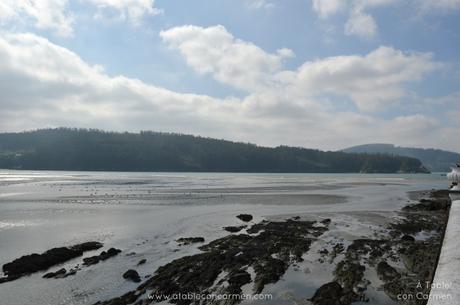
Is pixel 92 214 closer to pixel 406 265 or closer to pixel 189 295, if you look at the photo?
pixel 189 295

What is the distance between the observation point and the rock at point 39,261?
17.5 meters

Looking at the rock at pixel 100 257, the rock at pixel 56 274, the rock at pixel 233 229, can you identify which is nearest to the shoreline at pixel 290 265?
the rock at pixel 56 274

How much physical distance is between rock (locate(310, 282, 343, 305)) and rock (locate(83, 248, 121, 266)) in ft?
38.5

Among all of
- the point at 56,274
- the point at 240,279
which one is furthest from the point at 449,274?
the point at 56,274

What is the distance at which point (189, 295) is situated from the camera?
13.2m

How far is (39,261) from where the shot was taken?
18.5 metres

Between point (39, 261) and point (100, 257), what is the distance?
116 inches

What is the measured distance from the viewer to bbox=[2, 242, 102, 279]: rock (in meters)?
17.5

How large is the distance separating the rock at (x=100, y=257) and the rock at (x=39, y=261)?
1379 millimetres

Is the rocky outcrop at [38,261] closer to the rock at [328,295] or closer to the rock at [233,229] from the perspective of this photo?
the rock at [233,229]

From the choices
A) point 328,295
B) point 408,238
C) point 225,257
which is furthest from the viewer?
point 408,238

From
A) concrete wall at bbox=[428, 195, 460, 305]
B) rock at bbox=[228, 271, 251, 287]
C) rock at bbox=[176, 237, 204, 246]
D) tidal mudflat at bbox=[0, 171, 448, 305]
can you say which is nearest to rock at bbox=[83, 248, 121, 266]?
tidal mudflat at bbox=[0, 171, 448, 305]

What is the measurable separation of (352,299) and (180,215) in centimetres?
2555

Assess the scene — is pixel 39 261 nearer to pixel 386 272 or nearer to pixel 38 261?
pixel 38 261
